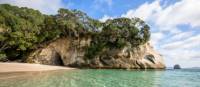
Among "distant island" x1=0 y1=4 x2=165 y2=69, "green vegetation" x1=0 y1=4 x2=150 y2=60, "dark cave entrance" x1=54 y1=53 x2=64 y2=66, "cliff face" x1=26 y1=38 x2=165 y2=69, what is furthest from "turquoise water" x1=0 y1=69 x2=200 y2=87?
"dark cave entrance" x1=54 y1=53 x2=64 y2=66

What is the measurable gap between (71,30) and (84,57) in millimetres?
6240

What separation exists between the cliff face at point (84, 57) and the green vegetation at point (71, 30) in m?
1.08

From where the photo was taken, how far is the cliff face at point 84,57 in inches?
2095

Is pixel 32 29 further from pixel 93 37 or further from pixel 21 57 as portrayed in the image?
pixel 93 37

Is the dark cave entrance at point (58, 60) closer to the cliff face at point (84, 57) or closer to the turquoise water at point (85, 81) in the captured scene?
the cliff face at point (84, 57)

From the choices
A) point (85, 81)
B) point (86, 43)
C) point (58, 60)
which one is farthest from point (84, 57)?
point (85, 81)

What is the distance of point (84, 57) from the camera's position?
54219 mm

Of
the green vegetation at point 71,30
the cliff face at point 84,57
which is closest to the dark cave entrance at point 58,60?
the cliff face at point 84,57

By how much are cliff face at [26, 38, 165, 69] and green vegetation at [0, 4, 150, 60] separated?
3.54ft

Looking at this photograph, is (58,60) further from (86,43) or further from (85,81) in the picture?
(85,81)

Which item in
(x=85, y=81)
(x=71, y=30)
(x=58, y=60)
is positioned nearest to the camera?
(x=85, y=81)

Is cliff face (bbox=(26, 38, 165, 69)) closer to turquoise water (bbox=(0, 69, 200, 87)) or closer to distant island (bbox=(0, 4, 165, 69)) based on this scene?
distant island (bbox=(0, 4, 165, 69))

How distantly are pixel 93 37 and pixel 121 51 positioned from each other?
688cm

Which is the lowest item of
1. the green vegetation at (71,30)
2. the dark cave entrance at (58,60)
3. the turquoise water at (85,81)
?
the turquoise water at (85,81)
